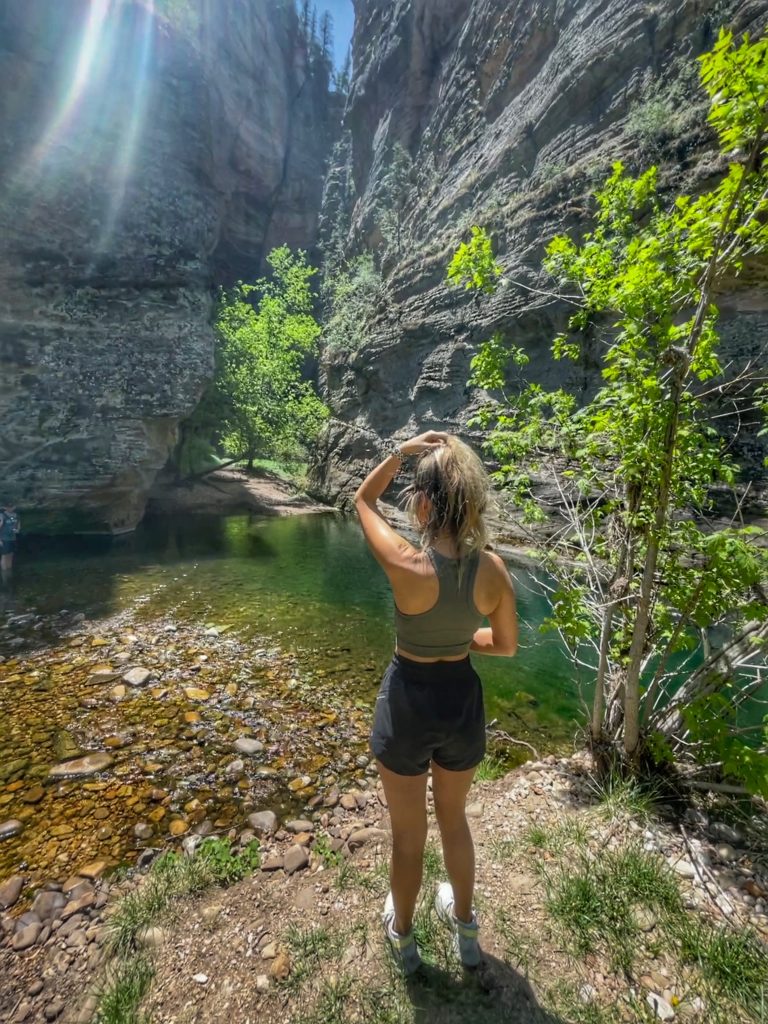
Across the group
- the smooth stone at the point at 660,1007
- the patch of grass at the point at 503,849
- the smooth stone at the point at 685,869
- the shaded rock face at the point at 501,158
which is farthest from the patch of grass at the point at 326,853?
the shaded rock face at the point at 501,158

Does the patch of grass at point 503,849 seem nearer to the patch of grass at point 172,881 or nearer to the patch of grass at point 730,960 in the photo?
the patch of grass at point 730,960

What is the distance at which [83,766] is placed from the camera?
13.4 ft

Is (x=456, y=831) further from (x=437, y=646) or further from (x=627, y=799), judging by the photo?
(x=627, y=799)

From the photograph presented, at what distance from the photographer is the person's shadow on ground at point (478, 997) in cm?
193

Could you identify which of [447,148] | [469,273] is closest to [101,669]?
[469,273]

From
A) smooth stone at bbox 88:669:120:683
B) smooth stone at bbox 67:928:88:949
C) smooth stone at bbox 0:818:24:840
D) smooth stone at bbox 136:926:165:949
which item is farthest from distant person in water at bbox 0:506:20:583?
smooth stone at bbox 136:926:165:949

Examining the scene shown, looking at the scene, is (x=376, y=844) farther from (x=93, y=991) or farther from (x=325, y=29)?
(x=325, y=29)

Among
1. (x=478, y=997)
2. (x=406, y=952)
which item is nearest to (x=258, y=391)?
(x=406, y=952)

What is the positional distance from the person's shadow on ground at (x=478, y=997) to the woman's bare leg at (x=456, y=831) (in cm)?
26

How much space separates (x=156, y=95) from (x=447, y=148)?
1480 centimetres

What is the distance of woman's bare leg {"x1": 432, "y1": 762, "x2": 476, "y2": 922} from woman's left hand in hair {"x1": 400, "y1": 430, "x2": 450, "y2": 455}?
1.41m

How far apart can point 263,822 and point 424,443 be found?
3.45 m

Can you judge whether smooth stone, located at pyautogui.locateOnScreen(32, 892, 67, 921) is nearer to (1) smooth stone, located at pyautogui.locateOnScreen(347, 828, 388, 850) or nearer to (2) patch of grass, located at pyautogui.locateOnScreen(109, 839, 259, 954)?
(2) patch of grass, located at pyautogui.locateOnScreen(109, 839, 259, 954)

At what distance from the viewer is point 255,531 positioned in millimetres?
16516
